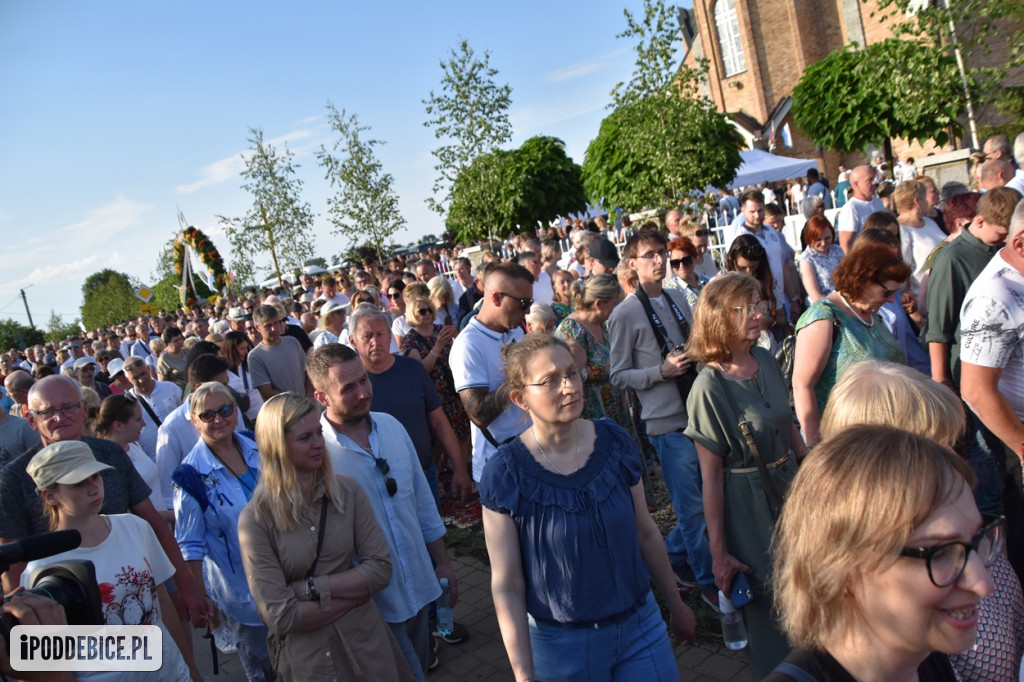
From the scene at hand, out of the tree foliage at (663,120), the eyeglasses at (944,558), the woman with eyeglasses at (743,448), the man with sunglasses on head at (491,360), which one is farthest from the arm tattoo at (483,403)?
the tree foliage at (663,120)

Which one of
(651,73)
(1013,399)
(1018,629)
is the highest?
(651,73)

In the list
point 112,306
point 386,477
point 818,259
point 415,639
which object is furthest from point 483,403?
point 112,306

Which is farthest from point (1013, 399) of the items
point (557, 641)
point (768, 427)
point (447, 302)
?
point (447, 302)

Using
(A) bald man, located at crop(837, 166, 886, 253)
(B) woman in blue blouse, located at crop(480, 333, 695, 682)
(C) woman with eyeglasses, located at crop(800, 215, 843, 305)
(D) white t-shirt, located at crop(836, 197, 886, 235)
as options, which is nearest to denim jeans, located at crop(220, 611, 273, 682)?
(B) woman in blue blouse, located at crop(480, 333, 695, 682)

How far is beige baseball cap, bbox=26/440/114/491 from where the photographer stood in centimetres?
333

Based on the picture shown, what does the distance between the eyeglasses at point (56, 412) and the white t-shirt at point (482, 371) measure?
2201 millimetres

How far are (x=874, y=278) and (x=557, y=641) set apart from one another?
236cm

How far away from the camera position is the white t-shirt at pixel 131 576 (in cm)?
330

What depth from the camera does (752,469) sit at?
3.25 m

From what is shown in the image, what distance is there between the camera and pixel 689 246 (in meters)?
6.30

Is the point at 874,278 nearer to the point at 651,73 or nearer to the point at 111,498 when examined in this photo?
the point at 111,498

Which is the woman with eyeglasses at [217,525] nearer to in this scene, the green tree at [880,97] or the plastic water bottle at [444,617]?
the plastic water bottle at [444,617]

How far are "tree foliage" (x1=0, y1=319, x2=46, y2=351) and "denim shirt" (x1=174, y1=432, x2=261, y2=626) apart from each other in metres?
41.5

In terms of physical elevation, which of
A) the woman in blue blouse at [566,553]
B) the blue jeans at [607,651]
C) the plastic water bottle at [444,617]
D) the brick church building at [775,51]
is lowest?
the plastic water bottle at [444,617]
